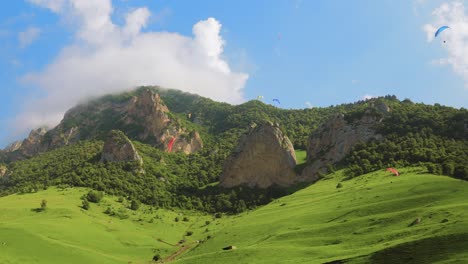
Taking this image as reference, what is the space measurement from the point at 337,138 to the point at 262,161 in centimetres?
2671

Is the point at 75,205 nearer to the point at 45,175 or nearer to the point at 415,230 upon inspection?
the point at 45,175

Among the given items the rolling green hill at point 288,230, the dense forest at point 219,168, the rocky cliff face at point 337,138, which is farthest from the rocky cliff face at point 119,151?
the rocky cliff face at point 337,138

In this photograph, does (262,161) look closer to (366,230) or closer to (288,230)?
(288,230)

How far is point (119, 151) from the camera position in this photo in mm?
177250

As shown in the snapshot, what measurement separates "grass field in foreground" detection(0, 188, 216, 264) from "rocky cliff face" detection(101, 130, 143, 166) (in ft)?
131

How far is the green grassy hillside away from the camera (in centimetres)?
3262

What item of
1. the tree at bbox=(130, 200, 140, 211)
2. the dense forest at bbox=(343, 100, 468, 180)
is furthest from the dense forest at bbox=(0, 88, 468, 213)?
the tree at bbox=(130, 200, 140, 211)

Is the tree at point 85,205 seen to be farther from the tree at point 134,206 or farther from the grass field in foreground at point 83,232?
the tree at point 134,206

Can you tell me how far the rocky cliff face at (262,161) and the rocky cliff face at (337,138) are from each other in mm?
7987

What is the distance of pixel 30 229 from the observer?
8081cm

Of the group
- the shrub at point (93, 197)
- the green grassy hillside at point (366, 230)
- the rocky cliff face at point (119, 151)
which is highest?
the rocky cliff face at point (119, 151)

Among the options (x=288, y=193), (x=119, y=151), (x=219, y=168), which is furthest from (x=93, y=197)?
(x=219, y=168)

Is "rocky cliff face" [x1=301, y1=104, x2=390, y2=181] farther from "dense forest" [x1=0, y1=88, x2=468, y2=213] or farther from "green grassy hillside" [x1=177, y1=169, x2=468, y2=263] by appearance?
"green grassy hillside" [x1=177, y1=169, x2=468, y2=263]

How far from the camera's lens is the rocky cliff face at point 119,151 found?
580 feet
